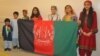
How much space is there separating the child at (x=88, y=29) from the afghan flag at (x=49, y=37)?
18cm

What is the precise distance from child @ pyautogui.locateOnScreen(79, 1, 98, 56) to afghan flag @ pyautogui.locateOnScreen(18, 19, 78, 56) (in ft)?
0.60

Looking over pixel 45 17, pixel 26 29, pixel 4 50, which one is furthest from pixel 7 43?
pixel 45 17

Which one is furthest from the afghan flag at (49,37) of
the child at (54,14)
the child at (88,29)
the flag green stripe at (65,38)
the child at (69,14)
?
the child at (54,14)

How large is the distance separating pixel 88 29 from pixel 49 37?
37.2 inches

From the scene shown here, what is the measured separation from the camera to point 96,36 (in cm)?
493

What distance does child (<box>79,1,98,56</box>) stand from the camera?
4.55m

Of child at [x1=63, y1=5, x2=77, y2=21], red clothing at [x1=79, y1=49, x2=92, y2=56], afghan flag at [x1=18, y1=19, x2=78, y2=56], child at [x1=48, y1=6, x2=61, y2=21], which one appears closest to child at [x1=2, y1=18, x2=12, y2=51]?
afghan flag at [x1=18, y1=19, x2=78, y2=56]

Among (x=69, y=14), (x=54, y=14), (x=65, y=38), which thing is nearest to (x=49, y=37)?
(x=65, y=38)

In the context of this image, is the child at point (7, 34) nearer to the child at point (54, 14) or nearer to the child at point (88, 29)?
the child at point (54, 14)

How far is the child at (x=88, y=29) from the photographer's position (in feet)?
14.9

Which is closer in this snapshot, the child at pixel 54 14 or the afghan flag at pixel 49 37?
the afghan flag at pixel 49 37

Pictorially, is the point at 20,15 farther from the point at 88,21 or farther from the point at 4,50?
the point at 88,21

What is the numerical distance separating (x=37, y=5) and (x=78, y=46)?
2.12 m

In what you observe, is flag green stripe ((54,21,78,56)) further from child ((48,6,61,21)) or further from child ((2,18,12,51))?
child ((2,18,12,51))
